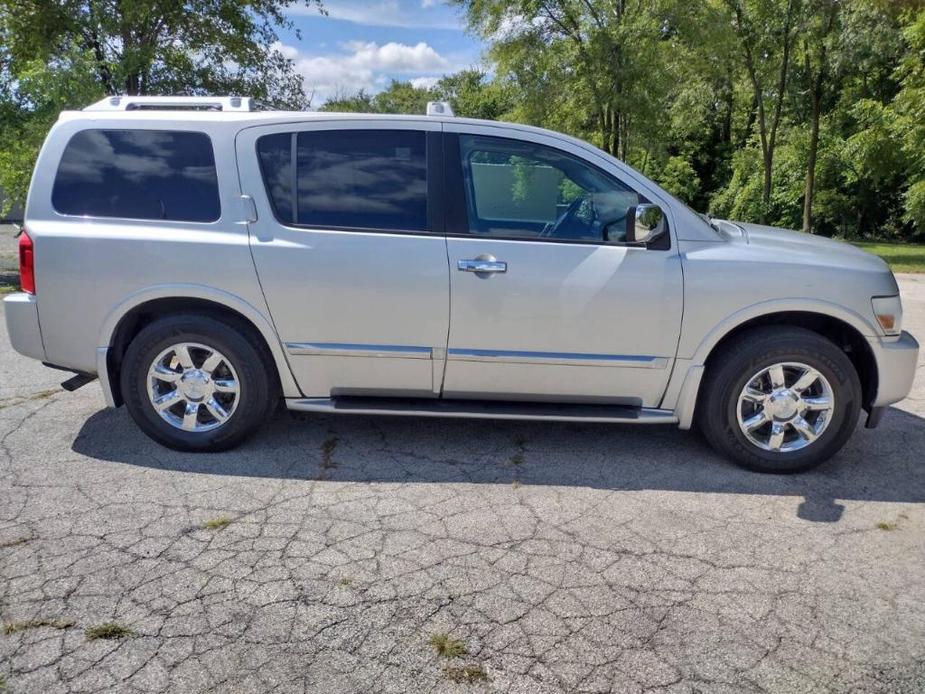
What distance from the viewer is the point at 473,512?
3879 millimetres

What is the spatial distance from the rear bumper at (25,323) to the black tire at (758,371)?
13.0ft

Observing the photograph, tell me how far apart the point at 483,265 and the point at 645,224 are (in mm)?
935

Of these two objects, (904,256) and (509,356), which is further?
(904,256)

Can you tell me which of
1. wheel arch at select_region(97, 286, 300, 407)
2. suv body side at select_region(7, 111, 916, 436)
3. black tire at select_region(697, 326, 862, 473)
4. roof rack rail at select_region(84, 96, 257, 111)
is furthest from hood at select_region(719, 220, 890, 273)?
roof rack rail at select_region(84, 96, 257, 111)

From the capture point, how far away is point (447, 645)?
280 cm

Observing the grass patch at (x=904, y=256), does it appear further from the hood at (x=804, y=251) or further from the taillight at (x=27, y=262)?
the taillight at (x=27, y=262)

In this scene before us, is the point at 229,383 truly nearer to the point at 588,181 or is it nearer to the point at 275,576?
the point at 275,576

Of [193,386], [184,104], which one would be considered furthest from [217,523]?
[184,104]

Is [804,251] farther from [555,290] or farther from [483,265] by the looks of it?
[483,265]

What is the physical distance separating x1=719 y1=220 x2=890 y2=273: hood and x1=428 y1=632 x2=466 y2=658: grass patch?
9.23 ft

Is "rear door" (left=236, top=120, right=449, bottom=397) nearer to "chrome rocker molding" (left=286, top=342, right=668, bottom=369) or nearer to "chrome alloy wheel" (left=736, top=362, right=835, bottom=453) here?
"chrome rocker molding" (left=286, top=342, right=668, bottom=369)

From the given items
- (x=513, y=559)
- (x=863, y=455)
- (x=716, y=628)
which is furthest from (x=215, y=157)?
(x=863, y=455)

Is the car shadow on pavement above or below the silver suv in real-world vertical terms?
below

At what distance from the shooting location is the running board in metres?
4.39
